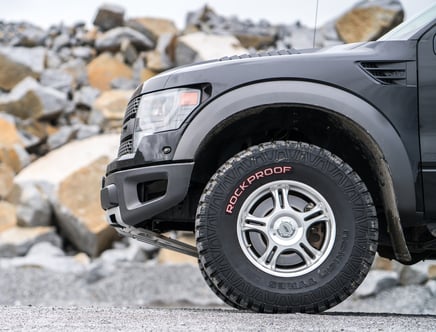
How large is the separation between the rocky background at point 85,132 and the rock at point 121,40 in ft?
0.10

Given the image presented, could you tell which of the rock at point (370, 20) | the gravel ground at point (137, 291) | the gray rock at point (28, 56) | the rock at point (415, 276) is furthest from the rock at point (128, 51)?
the rock at point (415, 276)

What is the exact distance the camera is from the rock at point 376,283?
474 inches

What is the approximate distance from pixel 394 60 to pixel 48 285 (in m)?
9.34

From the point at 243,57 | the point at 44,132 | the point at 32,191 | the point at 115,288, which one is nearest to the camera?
the point at 243,57

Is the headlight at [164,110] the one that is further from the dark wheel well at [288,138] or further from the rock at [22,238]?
the rock at [22,238]

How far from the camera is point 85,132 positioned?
17.3m

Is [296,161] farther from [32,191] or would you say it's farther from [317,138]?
[32,191]

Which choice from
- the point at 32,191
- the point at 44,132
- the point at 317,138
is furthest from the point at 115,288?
the point at 317,138

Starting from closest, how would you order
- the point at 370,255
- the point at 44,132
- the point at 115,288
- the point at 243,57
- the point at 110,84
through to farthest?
1. the point at 370,255
2. the point at 243,57
3. the point at 115,288
4. the point at 44,132
5. the point at 110,84

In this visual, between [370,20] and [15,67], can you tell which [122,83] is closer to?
[15,67]

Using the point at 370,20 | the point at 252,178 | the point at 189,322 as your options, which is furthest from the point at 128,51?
the point at 189,322

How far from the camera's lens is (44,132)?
1811cm

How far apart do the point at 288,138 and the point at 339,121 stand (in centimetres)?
43

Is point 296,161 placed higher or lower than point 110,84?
higher
